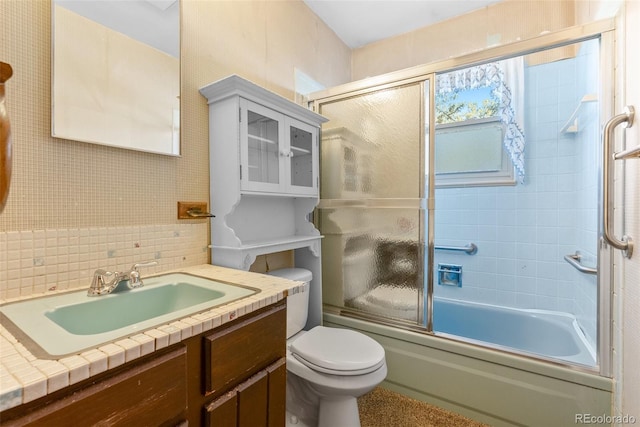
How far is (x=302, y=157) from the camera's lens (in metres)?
1.79

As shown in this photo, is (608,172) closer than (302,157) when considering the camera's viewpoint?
Yes

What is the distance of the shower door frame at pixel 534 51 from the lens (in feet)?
4.17

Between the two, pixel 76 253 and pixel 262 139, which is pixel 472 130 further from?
pixel 76 253

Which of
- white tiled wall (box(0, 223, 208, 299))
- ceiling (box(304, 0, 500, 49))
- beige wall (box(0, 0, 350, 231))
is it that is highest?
ceiling (box(304, 0, 500, 49))

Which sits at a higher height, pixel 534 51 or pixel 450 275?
pixel 534 51

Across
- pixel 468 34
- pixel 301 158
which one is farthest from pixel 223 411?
pixel 468 34

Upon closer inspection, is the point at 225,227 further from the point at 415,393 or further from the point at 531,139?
the point at 531,139

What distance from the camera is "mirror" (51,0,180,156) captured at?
965mm

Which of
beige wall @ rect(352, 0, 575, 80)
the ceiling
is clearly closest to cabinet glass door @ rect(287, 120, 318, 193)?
the ceiling

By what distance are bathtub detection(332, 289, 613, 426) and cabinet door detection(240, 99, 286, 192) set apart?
106 cm

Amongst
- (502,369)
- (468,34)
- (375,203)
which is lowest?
(502,369)

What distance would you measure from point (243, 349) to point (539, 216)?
237 cm

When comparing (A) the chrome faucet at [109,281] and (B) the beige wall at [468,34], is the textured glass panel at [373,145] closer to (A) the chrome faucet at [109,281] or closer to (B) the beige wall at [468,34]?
(B) the beige wall at [468,34]

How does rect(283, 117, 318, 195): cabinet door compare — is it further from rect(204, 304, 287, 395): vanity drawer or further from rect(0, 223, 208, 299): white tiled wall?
rect(204, 304, 287, 395): vanity drawer
